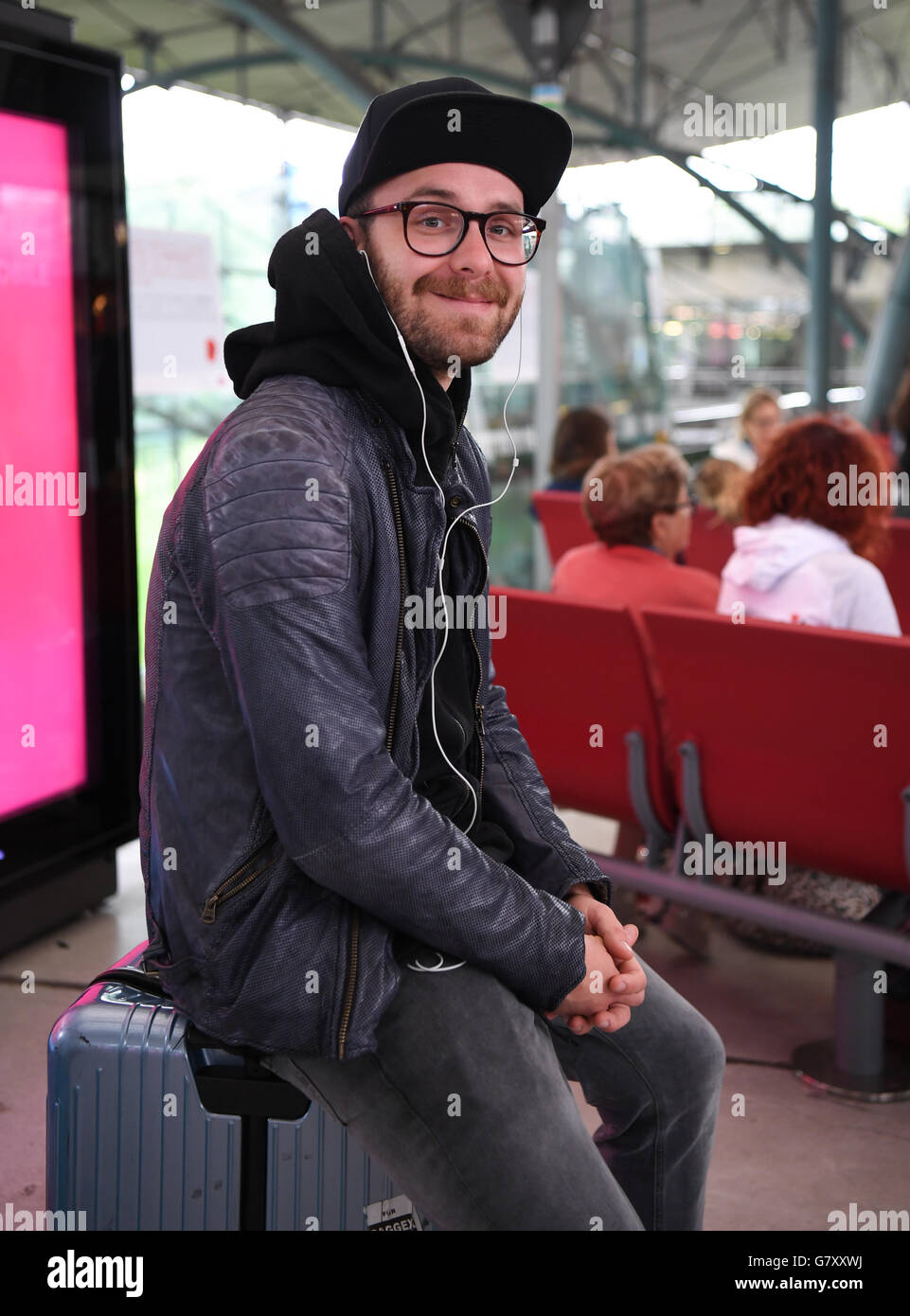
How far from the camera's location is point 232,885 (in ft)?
5.06

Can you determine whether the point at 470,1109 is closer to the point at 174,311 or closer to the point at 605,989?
the point at 605,989

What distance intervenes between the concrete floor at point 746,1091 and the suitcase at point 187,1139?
0.89 m

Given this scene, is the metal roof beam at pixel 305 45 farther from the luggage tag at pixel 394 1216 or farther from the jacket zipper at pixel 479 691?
the luggage tag at pixel 394 1216

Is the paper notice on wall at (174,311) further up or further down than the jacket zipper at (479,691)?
further up

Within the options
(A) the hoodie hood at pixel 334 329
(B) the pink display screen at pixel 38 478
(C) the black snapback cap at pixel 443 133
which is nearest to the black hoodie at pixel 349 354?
(A) the hoodie hood at pixel 334 329

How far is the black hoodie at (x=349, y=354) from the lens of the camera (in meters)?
1.63

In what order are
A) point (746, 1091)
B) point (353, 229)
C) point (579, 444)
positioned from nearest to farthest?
point (353, 229) → point (746, 1091) → point (579, 444)

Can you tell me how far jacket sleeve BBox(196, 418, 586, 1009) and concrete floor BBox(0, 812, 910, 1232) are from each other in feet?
4.39

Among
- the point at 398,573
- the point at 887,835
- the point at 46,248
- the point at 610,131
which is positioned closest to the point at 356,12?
the point at 610,131

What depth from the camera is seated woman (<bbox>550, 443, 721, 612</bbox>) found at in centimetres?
378

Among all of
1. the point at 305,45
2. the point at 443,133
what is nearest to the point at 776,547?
the point at 443,133

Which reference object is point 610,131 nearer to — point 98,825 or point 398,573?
point 98,825

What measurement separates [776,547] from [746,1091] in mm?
1437

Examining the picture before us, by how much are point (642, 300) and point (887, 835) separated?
6576 mm
